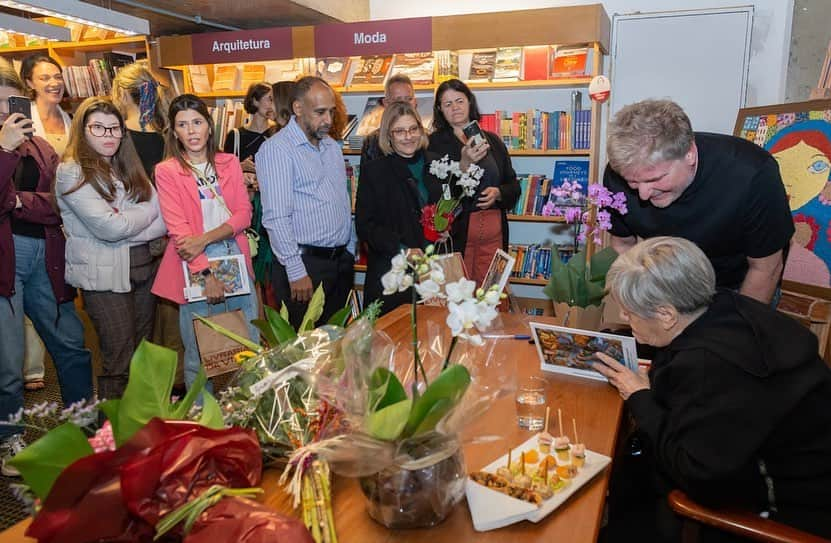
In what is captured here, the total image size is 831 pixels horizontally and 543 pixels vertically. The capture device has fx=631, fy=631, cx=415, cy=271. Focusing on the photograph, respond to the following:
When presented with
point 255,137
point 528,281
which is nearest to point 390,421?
point 255,137

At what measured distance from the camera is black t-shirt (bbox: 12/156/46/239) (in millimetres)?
2939

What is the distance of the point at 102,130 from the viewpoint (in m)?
2.74

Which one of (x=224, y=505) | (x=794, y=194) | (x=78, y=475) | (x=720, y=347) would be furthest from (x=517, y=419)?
(x=794, y=194)

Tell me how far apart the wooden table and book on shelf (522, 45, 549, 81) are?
3.02 m

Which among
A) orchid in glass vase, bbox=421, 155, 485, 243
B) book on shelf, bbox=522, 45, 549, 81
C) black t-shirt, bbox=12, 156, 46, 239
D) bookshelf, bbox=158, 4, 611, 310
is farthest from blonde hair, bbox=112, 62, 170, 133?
book on shelf, bbox=522, 45, 549, 81

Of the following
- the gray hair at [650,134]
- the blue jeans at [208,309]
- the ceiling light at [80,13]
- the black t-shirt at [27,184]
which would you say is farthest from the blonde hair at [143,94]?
the gray hair at [650,134]

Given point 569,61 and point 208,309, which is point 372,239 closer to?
point 208,309

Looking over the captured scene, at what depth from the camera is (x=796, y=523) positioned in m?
1.41

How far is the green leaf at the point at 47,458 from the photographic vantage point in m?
0.88

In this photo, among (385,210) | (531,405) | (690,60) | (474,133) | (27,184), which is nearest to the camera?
(531,405)

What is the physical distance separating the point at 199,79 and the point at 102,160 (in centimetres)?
261

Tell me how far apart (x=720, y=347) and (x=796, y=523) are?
440 millimetres

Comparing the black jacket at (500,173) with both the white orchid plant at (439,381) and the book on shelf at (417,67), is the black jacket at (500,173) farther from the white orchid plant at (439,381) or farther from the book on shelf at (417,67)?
the white orchid plant at (439,381)

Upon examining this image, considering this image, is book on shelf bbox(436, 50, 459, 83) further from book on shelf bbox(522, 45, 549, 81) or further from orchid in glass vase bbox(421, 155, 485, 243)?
orchid in glass vase bbox(421, 155, 485, 243)
